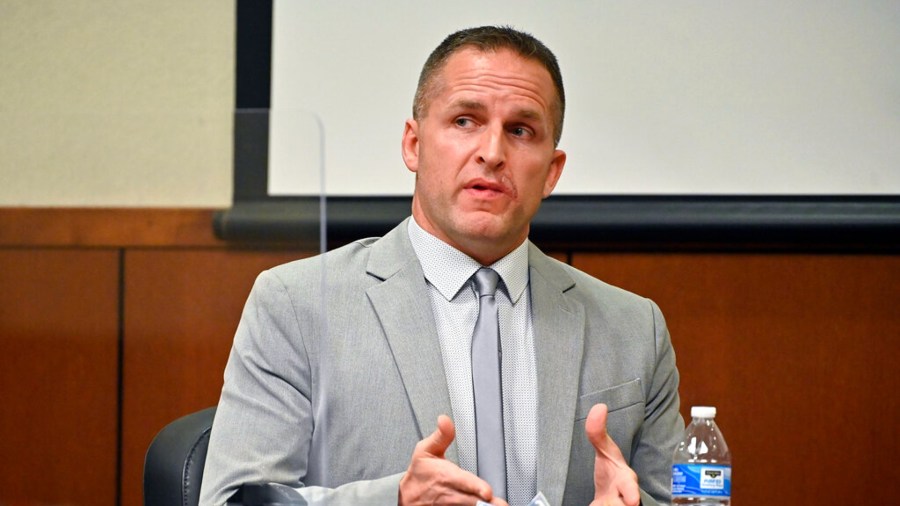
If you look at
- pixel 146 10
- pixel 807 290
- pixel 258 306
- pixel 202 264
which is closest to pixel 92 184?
pixel 202 264

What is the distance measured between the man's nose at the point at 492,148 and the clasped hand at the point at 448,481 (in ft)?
1.60

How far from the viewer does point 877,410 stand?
114 inches

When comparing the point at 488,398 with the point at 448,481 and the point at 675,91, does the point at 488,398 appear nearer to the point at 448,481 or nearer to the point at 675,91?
the point at 448,481

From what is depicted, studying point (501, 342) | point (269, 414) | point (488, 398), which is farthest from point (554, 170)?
point (269, 414)

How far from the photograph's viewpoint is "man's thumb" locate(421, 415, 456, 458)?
1.49 m

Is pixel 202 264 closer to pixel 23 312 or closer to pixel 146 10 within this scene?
pixel 23 312

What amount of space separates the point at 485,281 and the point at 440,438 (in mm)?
500

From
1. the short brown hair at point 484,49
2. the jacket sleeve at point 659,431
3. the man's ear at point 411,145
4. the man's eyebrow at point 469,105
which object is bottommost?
the jacket sleeve at point 659,431

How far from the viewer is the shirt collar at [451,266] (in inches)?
76.6

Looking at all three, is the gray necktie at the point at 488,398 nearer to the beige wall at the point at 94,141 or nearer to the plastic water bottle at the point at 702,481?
the plastic water bottle at the point at 702,481

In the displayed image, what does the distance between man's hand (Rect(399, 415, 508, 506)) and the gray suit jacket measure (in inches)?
1.9

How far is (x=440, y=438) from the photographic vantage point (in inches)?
59.2

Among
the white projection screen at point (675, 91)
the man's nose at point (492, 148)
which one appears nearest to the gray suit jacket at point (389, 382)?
the man's nose at point (492, 148)

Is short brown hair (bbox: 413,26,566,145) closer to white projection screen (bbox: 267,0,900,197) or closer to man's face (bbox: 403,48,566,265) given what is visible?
man's face (bbox: 403,48,566,265)
